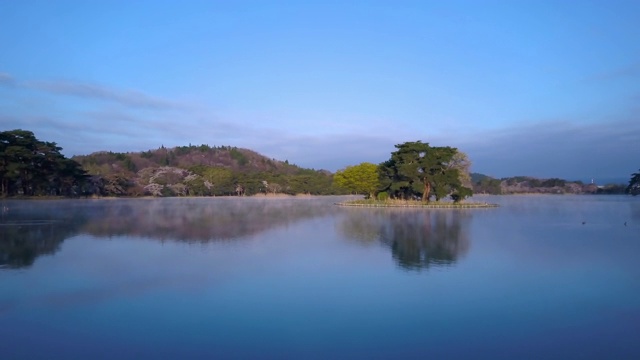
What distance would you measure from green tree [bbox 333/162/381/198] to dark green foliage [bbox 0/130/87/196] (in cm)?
2275

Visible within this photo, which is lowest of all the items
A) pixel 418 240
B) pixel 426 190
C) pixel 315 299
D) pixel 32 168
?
pixel 315 299

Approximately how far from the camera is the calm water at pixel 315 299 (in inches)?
196

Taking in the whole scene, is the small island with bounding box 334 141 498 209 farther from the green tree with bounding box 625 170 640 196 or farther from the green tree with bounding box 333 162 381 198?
the green tree with bounding box 625 170 640 196

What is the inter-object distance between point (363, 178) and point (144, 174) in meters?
28.8

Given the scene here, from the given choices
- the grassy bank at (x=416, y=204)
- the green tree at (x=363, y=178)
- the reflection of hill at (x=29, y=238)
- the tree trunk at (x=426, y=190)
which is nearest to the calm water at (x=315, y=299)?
the reflection of hill at (x=29, y=238)

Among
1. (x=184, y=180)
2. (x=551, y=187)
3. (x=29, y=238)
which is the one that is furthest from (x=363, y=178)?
(x=551, y=187)

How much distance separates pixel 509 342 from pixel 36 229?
15270 mm

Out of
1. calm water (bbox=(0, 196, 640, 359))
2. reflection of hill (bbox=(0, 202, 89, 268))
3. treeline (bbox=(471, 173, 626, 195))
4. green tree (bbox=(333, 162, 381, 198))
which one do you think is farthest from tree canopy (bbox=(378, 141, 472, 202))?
treeline (bbox=(471, 173, 626, 195))

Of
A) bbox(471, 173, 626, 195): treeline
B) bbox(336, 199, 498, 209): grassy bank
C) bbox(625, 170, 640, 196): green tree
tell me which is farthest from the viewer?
bbox(471, 173, 626, 195): treeline

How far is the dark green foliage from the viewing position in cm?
3550

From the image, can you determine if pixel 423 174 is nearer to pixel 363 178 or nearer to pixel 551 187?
pixel 363 178

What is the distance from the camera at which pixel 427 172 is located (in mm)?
33688

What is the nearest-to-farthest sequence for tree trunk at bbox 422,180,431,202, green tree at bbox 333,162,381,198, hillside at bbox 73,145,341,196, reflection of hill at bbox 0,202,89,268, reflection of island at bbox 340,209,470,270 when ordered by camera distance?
reflection of hill at bbox 0,202,89,268, reflection of island at bbox 340,209,470,270, tree trunk at bbox 422,180,431,202, green tree at bbox 333,162,381,198, hillside at bbox 73,145,341,196

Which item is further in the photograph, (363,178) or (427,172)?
(363,178)
